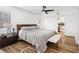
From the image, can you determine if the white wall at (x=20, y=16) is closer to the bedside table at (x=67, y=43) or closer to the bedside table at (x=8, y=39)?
the bedside table at (x=8, y=39)

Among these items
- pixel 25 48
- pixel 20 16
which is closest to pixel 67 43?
pixel 25 48

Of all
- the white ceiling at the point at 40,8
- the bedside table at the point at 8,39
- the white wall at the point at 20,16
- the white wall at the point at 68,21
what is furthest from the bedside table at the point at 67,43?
the bedside table at the point at 8,39

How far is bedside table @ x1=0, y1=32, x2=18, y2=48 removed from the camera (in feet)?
3.83

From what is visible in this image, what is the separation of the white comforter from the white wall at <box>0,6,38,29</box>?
167mm

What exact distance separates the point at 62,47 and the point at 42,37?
14.3 inches

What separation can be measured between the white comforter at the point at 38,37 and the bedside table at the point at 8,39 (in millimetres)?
101

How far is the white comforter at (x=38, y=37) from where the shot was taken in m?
1.18

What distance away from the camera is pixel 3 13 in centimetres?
117

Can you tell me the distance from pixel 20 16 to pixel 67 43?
917 millimetres

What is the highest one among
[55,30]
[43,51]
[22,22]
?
[22,22]

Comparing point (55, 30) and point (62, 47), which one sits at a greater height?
point (55, 30)

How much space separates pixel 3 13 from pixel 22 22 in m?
0.33
